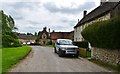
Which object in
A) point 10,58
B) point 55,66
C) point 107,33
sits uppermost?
point 107,33

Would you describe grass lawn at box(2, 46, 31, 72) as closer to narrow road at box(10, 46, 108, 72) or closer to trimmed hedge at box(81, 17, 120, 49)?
narrow road at box(10, 46, 108, 72)

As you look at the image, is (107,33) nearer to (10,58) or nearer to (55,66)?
(55,66)

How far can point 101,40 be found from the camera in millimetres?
19438

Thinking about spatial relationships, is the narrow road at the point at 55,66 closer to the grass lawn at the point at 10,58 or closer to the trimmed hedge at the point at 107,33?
the grass lawn at the point at 10,58

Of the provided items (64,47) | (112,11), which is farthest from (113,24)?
(112,11)

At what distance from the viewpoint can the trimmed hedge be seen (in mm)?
16297

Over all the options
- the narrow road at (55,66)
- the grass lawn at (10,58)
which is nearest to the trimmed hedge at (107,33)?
the narrow road at (55,66)

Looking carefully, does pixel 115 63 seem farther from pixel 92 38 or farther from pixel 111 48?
pixel 92 38

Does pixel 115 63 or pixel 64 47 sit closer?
pixel 115 63

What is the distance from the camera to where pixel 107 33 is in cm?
1744

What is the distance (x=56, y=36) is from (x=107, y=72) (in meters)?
75.6

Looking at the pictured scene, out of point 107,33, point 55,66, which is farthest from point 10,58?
point 107,33

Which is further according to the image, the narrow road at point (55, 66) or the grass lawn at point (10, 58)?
the grass lawn at point (10, 58)

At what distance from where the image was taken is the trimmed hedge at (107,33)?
53.5ft
